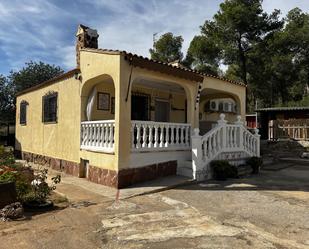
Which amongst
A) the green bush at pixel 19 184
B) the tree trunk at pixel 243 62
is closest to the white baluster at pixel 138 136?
the green bush at pixel 19 184

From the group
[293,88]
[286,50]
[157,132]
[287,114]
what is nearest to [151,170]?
A: [157,132]

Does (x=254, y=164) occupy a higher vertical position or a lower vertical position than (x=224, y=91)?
lower

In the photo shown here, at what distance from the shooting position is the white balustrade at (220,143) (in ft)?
29.5

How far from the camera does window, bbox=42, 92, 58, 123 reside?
11.8 meters

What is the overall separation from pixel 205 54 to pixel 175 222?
24844 millimetres

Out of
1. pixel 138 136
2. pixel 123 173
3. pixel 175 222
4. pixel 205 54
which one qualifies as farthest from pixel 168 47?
pixel 175 222

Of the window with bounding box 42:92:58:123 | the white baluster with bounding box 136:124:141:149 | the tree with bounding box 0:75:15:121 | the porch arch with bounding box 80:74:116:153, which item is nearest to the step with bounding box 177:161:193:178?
the white baluster with bounding box 136:124:141:149

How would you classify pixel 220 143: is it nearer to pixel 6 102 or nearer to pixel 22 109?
pixel 22 109

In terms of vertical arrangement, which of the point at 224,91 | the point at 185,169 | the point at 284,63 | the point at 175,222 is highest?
the point at 284,63

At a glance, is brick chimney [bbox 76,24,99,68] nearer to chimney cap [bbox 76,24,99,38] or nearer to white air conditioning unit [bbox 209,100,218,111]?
chimney cap [bbox 76,24,99,38]

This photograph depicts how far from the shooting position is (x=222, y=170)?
9.01 meters

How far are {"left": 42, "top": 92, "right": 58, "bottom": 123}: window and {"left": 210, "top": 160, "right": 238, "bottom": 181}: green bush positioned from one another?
6.39 m

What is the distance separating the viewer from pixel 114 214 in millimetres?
5648

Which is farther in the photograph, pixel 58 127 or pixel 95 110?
pixel 58 127
